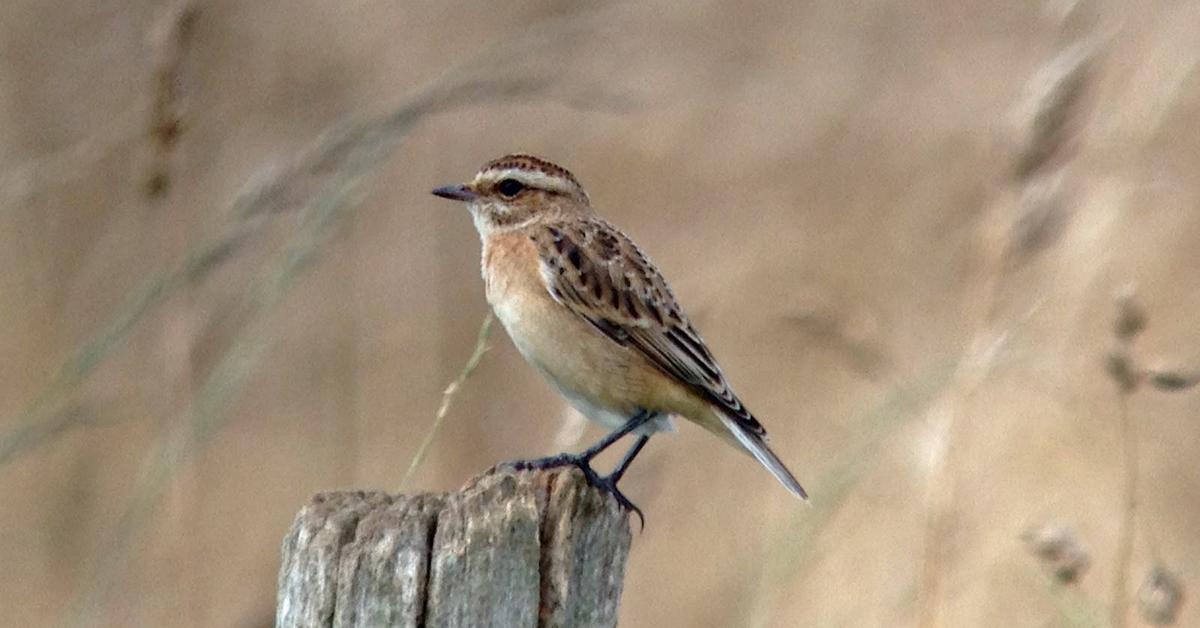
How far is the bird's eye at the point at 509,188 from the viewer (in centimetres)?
516

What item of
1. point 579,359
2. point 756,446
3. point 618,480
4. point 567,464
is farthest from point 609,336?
point 567,464

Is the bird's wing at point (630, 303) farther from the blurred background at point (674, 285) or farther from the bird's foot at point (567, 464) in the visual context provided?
the bird's foot at point (567, 464)

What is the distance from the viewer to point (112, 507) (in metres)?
5.93

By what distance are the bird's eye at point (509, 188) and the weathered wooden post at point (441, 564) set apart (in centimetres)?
242

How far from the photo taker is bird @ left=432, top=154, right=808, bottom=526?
14.9 ft

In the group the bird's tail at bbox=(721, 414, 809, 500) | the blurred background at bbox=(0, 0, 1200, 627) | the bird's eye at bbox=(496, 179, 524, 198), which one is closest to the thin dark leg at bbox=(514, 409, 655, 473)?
the blurred background at bbox=(0, 0, 1200, 627)

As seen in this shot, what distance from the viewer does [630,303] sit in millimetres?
4754

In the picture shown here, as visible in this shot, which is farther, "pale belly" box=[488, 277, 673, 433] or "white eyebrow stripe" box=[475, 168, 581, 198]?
"white eyebrow stripe" box=[475, 168, 581, 198]

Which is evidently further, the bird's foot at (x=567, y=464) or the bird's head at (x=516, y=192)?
Answer: the bird's head at (x=516, y=192)

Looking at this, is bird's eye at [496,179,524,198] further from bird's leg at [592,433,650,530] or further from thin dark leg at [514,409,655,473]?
bird's leg at [592,433,650,530]

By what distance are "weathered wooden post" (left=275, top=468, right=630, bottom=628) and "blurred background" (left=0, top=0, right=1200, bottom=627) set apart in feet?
2.67

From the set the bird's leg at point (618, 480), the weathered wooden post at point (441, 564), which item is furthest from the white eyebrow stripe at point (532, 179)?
the weathered wooden post at point (441, 564)

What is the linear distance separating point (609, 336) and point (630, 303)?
136 mm

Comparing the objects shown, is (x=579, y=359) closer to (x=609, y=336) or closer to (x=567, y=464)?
(x=609, y=336)
